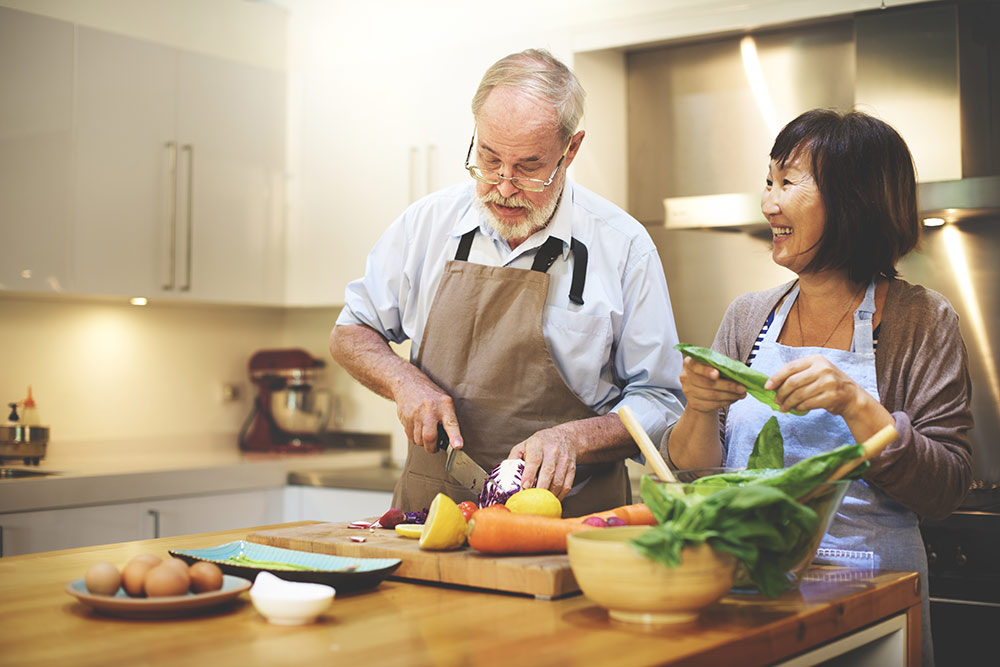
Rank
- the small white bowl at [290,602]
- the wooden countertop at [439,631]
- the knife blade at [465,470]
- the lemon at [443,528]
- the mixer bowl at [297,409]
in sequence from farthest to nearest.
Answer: the mixer bowl at [297,409], the knife blade at [465,470], the lemon at [443,528], the small white bowl at [290,602], the wooden countertop at [439,631]

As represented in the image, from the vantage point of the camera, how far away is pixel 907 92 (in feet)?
9.10

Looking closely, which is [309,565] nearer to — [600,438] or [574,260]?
[600,438]

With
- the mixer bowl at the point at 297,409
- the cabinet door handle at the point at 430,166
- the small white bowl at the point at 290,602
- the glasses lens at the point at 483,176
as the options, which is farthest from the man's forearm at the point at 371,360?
the mixer bowl at the point at 297,409

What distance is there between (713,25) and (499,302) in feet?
4.95

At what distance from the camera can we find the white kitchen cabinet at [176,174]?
326 centimetres

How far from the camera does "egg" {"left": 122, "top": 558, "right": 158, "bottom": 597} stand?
116 centimetres

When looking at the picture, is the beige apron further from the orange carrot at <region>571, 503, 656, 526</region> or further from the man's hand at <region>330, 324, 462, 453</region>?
the orange carrot at <region>571, 503, 656, 526</region>

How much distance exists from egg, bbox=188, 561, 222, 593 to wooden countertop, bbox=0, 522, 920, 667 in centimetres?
3

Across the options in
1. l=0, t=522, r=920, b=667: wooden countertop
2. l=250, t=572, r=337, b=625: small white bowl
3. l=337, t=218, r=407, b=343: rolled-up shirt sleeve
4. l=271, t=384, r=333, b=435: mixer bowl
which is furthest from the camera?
l=271, t=384, r=333, b=435: mixer bowl

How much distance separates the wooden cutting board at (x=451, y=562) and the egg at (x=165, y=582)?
0.99 feet

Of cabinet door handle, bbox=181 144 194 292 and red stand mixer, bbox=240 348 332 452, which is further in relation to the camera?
red stand mixer, bbox=240 348 332 452

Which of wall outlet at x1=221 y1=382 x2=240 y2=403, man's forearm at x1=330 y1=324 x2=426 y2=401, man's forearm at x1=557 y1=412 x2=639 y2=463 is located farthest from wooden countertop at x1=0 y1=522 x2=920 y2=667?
wall outlet at x1=221 y1=382 x2=240 y2=403

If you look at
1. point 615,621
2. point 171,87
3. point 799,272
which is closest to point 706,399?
point 799,272

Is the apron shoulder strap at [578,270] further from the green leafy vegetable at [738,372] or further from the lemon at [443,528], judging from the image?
the lemon at [443,528]
